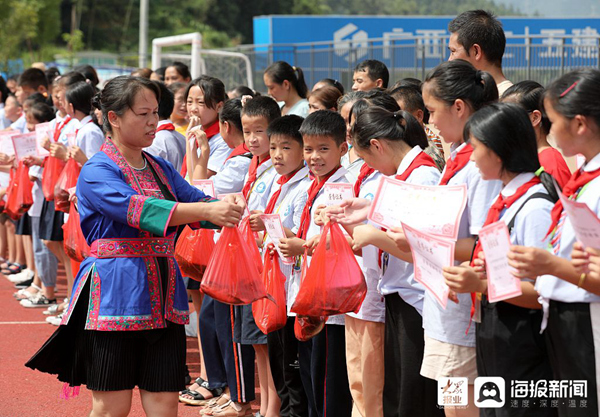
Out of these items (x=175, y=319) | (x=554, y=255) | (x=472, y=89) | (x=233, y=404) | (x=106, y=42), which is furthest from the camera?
(x=106, y=42)

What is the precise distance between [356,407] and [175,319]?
3.38 feet

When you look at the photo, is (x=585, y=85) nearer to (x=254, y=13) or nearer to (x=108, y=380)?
(x=108, y=380)

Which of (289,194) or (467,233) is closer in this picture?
(467,233)

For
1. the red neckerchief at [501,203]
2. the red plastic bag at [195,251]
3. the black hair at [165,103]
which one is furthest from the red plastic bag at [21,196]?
the red neckerchief at [501,203]

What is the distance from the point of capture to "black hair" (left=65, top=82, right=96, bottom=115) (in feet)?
24.6

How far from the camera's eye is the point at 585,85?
2982 millimetres

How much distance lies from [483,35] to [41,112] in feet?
19.1

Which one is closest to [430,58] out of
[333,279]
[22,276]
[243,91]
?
[243,91]

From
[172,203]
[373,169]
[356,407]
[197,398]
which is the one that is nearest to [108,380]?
[172,203]

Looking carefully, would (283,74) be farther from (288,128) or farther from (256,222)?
(256,222)

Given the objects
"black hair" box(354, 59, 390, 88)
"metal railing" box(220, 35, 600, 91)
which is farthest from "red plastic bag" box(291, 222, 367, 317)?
"metal railing" box(220, 35, 600, 91)

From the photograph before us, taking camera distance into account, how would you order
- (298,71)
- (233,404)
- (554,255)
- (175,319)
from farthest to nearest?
(298,71) < (233,404) < (175,319) < (554,255)

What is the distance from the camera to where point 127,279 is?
3902 mm

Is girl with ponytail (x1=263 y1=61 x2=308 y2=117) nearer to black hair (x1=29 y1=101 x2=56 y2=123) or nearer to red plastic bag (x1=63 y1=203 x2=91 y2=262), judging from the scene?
red plastic bag (x1=63 y1=203 x2=91 y2=262)
